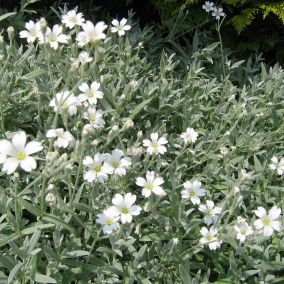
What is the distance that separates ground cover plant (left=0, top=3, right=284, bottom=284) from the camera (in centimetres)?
191

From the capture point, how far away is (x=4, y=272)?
201 centimetres

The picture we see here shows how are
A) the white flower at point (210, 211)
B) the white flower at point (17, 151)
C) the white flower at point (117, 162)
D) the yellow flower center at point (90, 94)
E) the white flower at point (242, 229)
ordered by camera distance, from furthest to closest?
the yellow flower center at point (90, 94), the white flower at point (210, 211), the white flower at point (242, 229), the white flower at point (117, 162), the white flower at point (17, 151)

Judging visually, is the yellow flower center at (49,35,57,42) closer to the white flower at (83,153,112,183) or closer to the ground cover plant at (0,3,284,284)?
the ground cover plant at (0,3,284,284)

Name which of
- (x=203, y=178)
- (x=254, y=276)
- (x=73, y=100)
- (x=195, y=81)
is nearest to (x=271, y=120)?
(x=195, y=81)

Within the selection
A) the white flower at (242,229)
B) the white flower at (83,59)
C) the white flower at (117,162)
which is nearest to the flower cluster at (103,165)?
the white flower at (117,162)

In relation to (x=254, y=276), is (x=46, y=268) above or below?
above

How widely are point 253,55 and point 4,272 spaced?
290 cm

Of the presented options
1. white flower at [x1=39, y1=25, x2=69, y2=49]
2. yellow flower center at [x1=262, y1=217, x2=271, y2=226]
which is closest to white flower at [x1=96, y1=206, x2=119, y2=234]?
yellow flower center at [x1=262, y1=217, x2=271, y2=226]

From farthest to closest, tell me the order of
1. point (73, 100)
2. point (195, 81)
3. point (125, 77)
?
point (195, 81) < point (125, 77) < point (73, 100)

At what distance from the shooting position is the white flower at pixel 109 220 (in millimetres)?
1851

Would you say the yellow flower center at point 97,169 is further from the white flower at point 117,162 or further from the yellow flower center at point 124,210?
the yellow flower center at point 124,210

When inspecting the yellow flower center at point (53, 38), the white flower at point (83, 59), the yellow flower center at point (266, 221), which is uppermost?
the yellow flower center at point (53, 38)

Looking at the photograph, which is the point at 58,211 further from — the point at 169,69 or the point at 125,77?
the point at 169,69

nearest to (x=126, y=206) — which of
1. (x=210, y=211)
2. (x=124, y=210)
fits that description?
(x=124, y=210)
